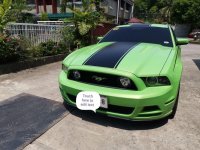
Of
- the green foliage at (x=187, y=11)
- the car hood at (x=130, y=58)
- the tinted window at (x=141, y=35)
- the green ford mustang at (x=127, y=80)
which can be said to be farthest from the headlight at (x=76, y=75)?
the green foliage at (x=187, y=11)

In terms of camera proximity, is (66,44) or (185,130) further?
(66,44)

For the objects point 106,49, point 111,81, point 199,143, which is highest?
point 106,49

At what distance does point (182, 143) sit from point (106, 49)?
1948 millimetres

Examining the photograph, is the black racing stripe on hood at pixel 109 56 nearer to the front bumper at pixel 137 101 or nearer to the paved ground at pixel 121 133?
the front bumper at pixel 137 101

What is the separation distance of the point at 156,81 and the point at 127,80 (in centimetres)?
40

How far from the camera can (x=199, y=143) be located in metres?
3.09

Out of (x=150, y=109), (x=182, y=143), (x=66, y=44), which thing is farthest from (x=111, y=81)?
(x=66, y=44)

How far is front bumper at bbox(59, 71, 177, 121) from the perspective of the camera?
9.78 ft

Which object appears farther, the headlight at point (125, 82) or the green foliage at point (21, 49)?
the green foliage at point (21, 49)

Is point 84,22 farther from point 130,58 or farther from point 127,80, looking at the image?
point 127,80

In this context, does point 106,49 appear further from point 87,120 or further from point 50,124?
point 50,124

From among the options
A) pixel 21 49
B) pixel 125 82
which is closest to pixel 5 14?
pixel 21 49

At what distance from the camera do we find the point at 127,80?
3119 mm

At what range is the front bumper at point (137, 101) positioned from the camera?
9.78 feet
